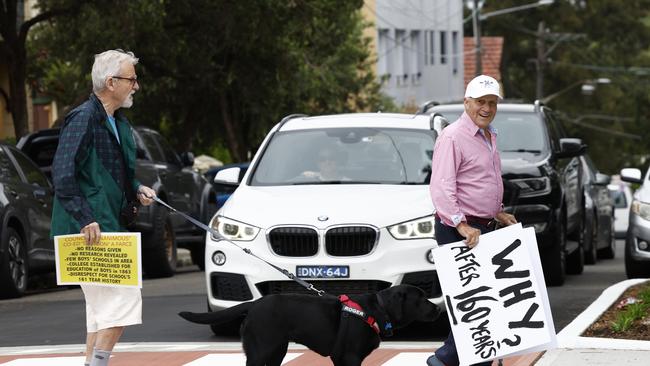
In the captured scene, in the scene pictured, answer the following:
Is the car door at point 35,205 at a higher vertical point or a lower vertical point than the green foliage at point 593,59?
higher

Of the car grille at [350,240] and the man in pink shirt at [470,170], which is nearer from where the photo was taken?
the man in pink shirt at [470,170]

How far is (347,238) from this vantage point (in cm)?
1206

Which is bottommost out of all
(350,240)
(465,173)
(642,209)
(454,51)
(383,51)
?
(454,51)

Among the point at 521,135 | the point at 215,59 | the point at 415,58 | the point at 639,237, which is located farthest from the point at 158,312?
the point at 415,58

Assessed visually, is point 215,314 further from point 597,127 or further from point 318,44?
point 597,127

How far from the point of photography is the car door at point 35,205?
17781mm

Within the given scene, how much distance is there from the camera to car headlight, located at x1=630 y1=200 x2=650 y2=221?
17312 millimetres

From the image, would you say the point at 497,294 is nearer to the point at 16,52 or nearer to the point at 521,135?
the point at 521,135

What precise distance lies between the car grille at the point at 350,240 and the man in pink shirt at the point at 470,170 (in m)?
2.88

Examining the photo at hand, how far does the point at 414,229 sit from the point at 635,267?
5.99m

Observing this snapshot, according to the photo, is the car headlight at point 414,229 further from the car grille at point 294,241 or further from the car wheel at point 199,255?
the car wheel at point 199,255

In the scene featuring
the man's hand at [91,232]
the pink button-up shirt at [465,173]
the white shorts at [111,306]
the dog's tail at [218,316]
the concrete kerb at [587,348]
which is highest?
the pink button-up shirt at [465,173]

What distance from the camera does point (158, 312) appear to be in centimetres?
1481

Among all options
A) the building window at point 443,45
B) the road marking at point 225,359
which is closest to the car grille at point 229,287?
the road marking at point 225,359
